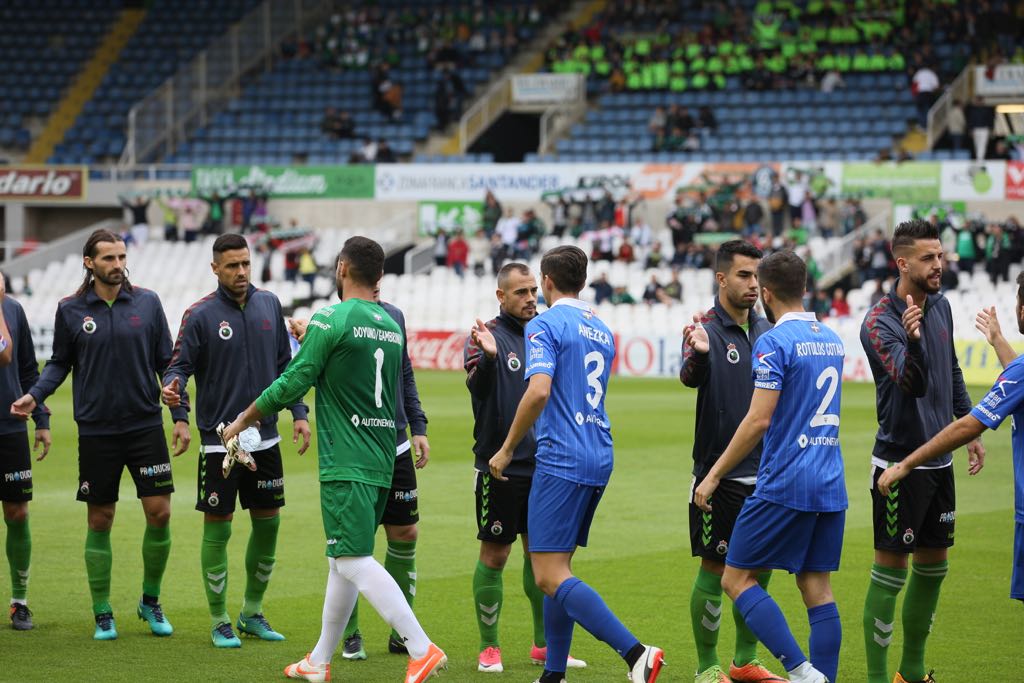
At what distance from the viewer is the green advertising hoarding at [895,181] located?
33.2 metres

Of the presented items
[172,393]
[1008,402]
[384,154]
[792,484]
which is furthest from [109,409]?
[384,154]

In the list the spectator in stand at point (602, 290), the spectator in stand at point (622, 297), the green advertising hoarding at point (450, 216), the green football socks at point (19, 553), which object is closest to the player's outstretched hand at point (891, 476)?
the green football socks at point (19, 553)

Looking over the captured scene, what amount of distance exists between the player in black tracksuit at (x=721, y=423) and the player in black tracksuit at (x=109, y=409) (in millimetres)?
3037

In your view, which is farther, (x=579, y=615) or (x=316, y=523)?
(x=316, y=523)

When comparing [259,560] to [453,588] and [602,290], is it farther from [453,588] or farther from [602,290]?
[602,290]

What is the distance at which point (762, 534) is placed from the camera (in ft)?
20.4

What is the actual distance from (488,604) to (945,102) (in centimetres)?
3136

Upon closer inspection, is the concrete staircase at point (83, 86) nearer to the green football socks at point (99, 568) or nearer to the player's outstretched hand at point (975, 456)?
the green football socks at point (99, 568)

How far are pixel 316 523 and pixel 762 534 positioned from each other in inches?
250

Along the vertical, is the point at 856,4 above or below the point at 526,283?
above

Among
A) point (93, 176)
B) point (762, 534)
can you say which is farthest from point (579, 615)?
point (93, 176)

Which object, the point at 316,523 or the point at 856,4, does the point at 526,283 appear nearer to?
the point at 316,523

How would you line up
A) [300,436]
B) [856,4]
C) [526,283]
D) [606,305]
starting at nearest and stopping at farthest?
[526,283] → [300,436] → [606,305] → [856,4]

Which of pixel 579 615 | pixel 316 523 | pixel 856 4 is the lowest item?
pixel 316 523
